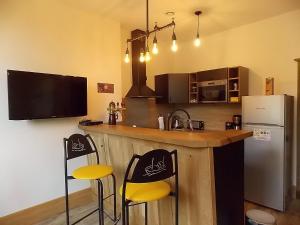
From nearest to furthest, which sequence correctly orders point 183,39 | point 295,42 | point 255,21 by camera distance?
point 295,42, point 255,21, point 183,39

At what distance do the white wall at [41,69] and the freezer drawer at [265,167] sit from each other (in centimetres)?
217

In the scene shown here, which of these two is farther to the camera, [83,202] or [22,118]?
[83,202]

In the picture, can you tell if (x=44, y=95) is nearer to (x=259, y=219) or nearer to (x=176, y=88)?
(x=176, y=88)

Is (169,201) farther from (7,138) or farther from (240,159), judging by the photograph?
(7,138)

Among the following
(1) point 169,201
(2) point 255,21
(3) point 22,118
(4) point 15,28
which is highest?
(2) point 255,21

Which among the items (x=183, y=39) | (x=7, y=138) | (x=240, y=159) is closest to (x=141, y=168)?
(x=240, y=159)

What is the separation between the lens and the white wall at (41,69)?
7.45 ft

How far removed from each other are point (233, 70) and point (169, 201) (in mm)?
2462

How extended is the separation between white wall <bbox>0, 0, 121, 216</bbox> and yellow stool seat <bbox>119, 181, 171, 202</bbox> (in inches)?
57.5

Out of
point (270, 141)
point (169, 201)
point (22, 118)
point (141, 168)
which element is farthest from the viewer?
point (270, 141)

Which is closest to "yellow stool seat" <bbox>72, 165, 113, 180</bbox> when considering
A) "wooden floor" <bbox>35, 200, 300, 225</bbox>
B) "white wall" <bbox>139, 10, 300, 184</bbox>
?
"wooden floor" <bbox>35, 200, 300, 225</bbox>

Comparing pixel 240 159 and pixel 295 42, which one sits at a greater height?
pixel 295 42

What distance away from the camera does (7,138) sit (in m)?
2.27

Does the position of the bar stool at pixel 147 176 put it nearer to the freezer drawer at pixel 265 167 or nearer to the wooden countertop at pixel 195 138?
the wooden countertop at pixel 195 138
